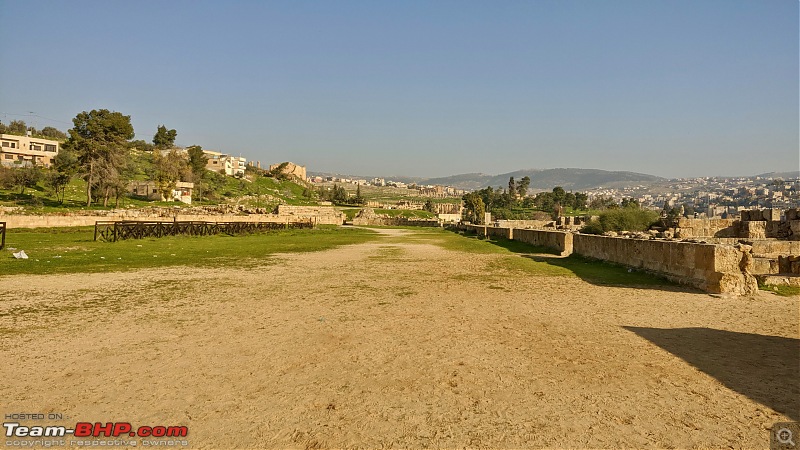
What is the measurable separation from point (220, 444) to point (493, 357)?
3446 millimetres

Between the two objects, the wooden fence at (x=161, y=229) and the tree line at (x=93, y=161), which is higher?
the tree line at (x=93, y=161)

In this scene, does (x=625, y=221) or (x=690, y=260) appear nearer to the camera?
(x=690, y=260)

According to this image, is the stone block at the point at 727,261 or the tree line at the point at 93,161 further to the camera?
the tree line at the point at 93,161

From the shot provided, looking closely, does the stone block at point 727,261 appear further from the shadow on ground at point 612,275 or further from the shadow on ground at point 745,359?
the shadow on ground at point 745,359

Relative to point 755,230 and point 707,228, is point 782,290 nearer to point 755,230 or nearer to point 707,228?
point 755,230

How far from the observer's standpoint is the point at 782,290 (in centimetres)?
1064

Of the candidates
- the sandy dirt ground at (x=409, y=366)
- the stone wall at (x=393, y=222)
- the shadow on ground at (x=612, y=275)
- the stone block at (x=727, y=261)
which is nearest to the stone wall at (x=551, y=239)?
the shadow on ground at (x=612, y=275)

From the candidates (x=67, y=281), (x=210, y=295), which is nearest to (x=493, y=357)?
(x=210, y=295)

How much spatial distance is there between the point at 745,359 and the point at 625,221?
1131 inches

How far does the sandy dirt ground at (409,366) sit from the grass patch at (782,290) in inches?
33.5

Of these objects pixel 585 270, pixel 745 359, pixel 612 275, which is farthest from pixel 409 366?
pixel 585 270

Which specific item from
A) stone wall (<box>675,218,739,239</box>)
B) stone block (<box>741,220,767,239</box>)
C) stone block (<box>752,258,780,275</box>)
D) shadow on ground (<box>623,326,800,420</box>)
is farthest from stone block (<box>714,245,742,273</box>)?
stone block (<box>741,220,767,239</box>)

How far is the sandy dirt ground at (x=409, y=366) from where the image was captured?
3.91m

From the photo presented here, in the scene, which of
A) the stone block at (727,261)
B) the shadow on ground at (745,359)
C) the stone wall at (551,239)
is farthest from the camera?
the stone wall at (551,239)
